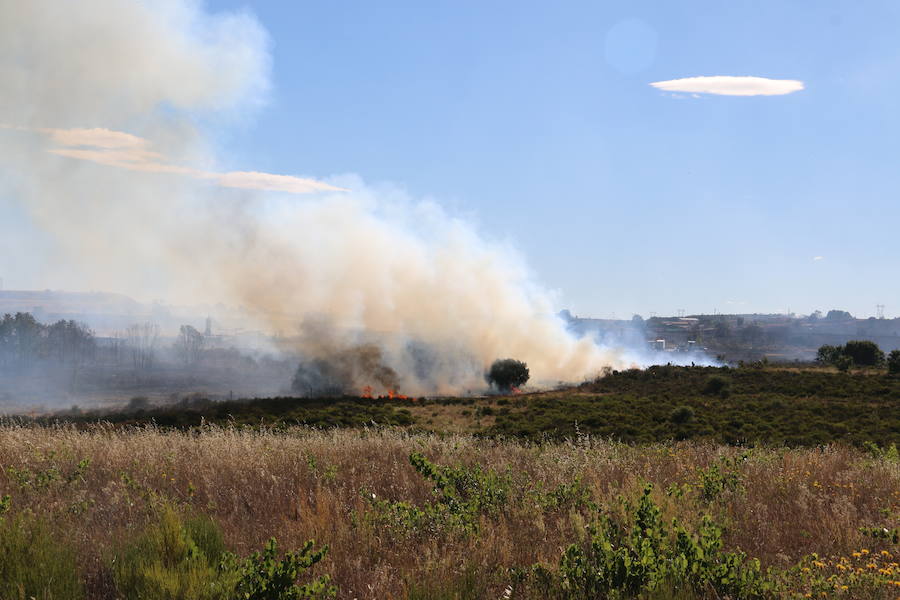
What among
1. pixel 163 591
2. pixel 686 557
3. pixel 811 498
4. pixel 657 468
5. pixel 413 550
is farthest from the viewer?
pixel 657 468

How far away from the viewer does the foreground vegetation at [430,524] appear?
5.84m

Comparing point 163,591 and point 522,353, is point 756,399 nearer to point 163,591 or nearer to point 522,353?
point 522,353

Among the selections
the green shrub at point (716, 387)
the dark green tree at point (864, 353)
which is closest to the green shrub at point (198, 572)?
the green shrub at point (716, 387)

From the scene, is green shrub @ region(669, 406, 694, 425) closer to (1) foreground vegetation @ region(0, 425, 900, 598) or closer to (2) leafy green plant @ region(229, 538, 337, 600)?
(1) foreground vegetation @ region(0, 425, 900, 598)

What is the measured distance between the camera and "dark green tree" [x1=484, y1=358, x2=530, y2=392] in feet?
260

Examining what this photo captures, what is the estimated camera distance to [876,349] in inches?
3487

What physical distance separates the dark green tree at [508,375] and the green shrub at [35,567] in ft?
238

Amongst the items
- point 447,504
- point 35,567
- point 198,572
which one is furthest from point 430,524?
point 35,567

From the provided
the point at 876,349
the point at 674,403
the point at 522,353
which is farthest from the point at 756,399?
the point at 876,349

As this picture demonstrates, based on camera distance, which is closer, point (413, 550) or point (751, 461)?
point (413, 550)

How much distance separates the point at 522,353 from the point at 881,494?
82441 mm

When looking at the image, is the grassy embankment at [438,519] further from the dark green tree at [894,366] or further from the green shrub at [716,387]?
the dark green tree at [894,366]

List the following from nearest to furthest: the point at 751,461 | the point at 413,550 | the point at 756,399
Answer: the point at 413,550 < the point at 751,461 < the point at 756,399

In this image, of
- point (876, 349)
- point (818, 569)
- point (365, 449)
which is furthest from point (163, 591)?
point (876, 349)
